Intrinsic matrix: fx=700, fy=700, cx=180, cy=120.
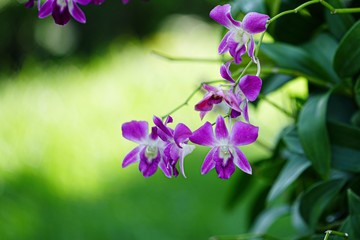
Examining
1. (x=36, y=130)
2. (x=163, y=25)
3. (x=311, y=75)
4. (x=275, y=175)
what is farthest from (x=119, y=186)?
(x=163, y=25)

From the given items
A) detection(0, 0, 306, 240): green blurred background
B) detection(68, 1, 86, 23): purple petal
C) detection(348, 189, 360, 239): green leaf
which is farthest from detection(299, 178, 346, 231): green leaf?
detection(68, 1, 86, 23): purple petal

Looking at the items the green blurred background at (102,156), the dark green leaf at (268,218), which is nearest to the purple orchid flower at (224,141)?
the green blurred background at (102,156)

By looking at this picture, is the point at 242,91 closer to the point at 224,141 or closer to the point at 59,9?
the point at 224,141

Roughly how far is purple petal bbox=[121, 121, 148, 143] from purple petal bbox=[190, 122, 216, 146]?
0.11 meters

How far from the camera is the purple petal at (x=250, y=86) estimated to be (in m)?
0.73

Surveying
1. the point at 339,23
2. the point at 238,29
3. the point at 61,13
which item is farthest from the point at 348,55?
the point at 61,13

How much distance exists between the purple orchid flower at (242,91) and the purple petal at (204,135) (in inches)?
1.1

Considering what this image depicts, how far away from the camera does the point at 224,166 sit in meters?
0.77

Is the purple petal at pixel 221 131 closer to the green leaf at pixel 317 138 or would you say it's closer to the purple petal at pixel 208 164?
the purple petal at pixel 208 164

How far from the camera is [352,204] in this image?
0.99 metres

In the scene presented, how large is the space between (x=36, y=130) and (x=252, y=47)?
2016 millimetres

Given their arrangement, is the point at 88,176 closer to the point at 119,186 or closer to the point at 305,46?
the point at 119,186

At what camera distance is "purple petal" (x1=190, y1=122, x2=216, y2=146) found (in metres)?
0.75

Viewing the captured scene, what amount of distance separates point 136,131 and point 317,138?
0.35 m
